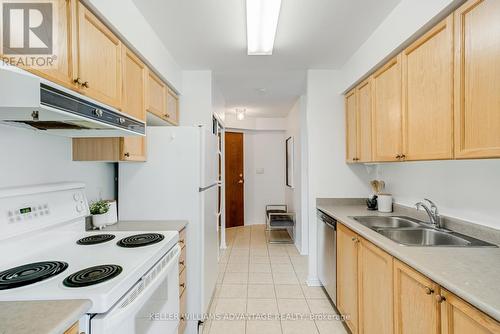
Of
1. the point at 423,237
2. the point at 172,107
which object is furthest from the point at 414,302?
the point at 172,107

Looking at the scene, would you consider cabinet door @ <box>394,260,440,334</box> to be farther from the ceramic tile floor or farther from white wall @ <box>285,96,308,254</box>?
white wall @ <box>285,96,308,254</box>

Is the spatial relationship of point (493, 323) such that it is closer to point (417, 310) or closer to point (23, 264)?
point (417, 310)

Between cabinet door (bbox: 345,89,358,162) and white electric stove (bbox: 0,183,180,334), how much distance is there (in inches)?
77.9

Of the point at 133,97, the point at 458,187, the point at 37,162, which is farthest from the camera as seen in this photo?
the point at 133,97

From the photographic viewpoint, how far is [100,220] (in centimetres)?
185

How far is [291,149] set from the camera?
15.7ft

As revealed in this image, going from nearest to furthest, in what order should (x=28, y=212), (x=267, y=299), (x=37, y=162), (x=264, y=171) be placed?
(x=28, y=212), (x=37, y=162), (x=267, y=299), (x=264, y=171)

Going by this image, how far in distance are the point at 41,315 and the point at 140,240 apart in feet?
2.55

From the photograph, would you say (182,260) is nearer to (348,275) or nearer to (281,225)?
(348,275)

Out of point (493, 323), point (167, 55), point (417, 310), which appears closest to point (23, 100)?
point (493, 323)

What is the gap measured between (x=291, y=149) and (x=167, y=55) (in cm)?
287

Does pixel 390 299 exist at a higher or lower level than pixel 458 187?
lower

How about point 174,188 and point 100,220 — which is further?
point 174,188

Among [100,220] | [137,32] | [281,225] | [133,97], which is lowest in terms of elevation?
[281,225]
